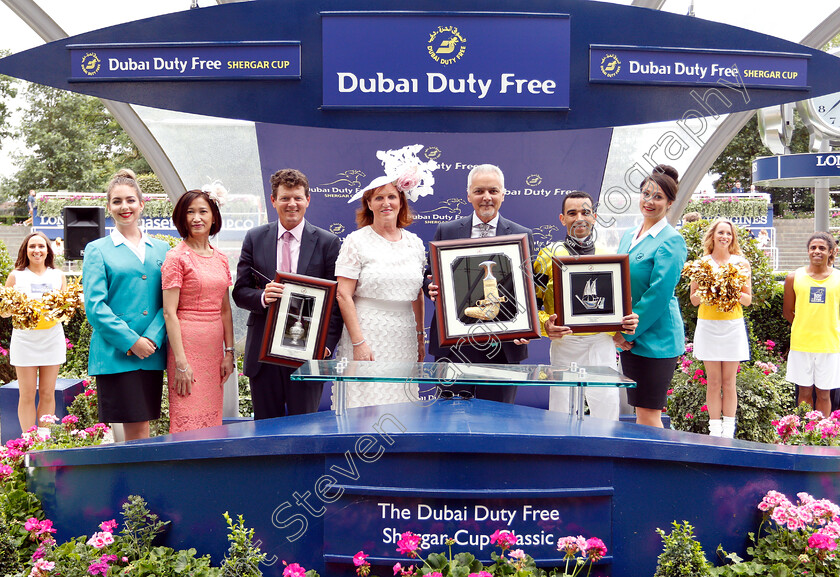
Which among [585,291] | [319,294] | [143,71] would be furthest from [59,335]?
[585,291]

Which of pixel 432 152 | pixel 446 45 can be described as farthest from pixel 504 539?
pixel 432 152

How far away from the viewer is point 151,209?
79.5 ft

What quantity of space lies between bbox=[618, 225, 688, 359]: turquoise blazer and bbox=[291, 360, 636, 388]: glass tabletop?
31.7 inches

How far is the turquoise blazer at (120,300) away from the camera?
368cm

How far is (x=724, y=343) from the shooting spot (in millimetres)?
5652

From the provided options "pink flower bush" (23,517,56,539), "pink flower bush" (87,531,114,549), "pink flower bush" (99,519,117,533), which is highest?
"pink flower bush" (99,519,117,533)

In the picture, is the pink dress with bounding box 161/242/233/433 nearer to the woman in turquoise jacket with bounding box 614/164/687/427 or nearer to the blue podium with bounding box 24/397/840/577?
the blue podium with bounding box 24/397/840/577

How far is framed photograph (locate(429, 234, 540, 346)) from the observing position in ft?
11.0

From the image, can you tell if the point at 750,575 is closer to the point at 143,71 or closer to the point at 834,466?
the point at 834,466

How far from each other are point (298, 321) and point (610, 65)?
2.12m

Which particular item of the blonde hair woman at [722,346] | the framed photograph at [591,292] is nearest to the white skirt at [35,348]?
the framed photograph at [591,292]

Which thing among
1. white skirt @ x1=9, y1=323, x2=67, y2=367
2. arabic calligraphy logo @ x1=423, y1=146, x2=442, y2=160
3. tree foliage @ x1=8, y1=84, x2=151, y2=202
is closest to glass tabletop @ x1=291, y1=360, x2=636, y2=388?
arabic calligraphy logo @ x1=423, y1=146, x2=442, y2=160

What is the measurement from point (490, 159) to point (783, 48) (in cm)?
222

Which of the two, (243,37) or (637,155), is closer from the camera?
(243,37)
